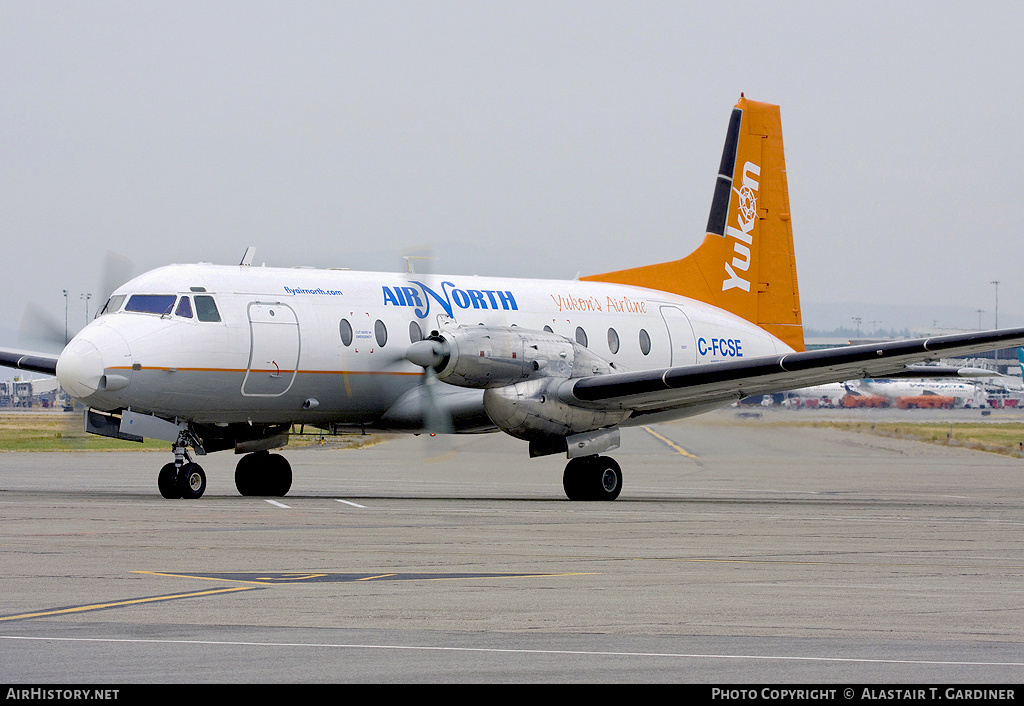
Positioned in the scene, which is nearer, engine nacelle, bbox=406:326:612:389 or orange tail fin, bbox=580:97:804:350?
engine nacelle, bbox=406:326:612:389

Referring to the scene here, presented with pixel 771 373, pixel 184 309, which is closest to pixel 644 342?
pixel 771 373

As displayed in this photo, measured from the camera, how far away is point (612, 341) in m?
24.3

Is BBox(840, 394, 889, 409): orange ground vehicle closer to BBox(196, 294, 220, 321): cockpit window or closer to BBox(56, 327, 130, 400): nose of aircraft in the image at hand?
BBox(196, 294, 220, 321): cockpit window

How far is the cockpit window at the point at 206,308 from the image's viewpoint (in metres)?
20.2

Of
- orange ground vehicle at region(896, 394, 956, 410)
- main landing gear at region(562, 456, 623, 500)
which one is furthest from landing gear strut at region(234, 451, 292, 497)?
orange ground vehicle at region(896, 394, 956, 410)

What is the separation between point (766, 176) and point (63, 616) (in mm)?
21061

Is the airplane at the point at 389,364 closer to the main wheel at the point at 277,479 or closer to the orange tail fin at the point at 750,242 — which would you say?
the main wheel at the point at 277,479

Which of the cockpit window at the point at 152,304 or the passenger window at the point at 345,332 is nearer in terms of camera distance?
the cockpit window at the point at 152,304

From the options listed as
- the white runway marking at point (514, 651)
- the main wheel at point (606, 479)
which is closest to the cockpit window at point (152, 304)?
the main wheel at point (606, 479)

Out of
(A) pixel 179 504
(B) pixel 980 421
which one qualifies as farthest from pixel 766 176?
(B) pixel 980 421

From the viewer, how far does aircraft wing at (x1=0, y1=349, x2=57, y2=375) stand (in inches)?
900

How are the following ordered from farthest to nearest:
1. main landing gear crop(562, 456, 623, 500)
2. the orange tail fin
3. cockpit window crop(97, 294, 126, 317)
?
the orange tail fin
main landing gear crop(562, 456, 623, 500)
cockpit window crop(97, 294, 126, 317)

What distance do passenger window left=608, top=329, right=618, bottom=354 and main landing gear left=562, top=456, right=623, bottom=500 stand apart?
2.96 m

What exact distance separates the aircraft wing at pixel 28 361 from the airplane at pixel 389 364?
0.14 feet
